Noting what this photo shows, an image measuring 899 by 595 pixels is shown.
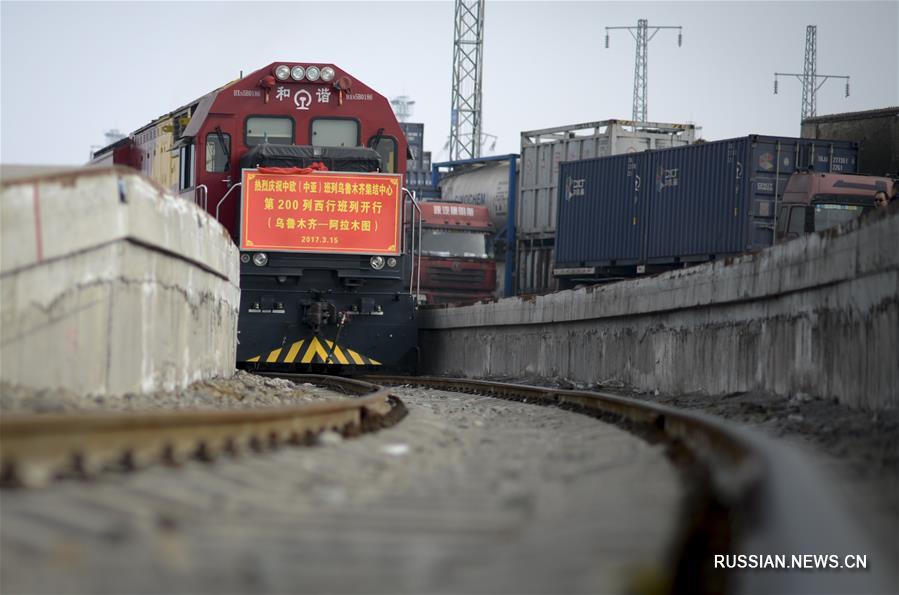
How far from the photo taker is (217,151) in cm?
2048

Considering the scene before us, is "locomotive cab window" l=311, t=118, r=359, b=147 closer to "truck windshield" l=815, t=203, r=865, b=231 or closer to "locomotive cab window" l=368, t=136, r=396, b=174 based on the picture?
"locomotive cab window" l=368, t=136, r=396, b=174

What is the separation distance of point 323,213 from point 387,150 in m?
1.46

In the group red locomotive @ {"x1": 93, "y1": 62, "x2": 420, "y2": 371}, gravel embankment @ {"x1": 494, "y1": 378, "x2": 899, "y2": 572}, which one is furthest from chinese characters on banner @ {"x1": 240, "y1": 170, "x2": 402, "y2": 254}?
gravel embankment @ {"x1": 494, "y1": 378, "x2": 899, "y2": 572}

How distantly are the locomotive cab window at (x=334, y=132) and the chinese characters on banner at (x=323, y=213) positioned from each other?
0.69m

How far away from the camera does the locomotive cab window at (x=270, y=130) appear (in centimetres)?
2064

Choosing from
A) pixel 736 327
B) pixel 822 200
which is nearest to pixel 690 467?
pixel 736 327

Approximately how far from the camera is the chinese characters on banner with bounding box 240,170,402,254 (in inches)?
803

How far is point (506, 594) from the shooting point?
342cm

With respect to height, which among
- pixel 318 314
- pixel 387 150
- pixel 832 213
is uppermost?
pixel 387 150

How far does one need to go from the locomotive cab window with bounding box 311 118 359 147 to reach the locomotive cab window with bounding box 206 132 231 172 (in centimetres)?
135

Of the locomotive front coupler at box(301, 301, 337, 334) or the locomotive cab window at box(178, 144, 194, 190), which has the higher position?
the locomotive cab window at box(178, 144, 194, 190)

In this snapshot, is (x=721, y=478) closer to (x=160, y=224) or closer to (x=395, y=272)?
(x=160, y=224)

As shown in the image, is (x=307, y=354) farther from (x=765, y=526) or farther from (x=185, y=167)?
(x=765, y=526)

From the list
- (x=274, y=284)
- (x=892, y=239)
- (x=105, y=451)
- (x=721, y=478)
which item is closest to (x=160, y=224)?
(x=105, y=451)
